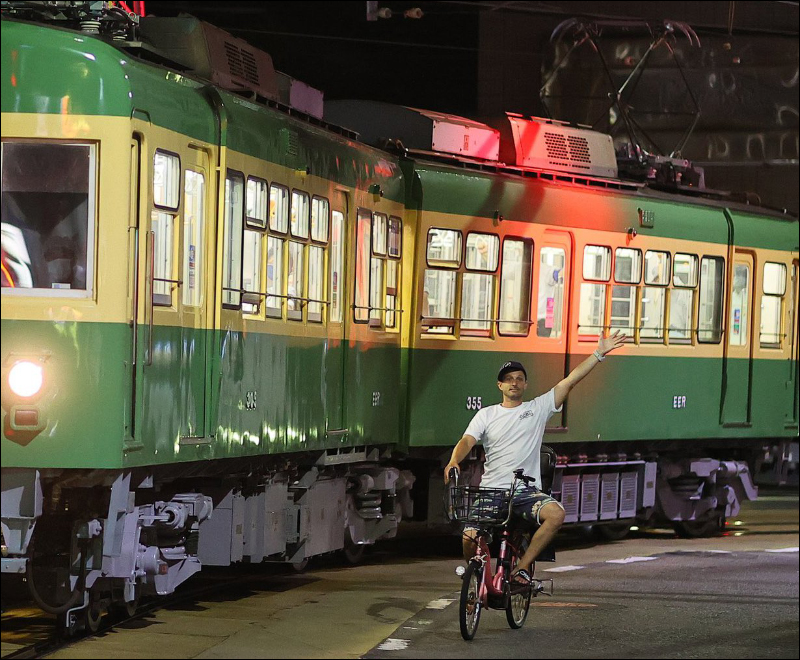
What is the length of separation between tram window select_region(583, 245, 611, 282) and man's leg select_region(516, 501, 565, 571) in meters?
6.79

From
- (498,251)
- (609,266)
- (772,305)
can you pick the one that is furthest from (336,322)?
(772,305)

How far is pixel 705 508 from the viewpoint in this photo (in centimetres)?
1980

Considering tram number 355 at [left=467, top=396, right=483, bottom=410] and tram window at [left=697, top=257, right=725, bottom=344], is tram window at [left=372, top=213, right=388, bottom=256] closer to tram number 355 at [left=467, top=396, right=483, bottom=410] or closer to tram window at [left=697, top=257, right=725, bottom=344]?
tram number 355 at [left=467, top=396, right=483, bottom=410]

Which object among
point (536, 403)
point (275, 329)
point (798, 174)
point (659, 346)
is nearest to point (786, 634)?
point (536, 403)

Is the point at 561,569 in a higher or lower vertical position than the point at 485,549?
lower

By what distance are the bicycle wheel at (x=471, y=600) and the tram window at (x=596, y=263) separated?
7.16 metres

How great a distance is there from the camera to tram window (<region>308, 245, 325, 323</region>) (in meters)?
Answer: 13.5

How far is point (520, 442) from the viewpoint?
11.2 metres

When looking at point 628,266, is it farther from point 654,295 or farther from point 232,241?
point 232,241

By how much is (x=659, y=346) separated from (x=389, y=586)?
583 cm

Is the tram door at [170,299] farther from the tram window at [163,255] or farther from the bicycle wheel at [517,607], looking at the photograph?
the bicycle wheel at [517,607]

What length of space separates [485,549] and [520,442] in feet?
2.45

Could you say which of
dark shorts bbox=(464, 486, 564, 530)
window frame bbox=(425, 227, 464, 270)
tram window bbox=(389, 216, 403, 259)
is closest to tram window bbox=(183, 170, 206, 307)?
dark shorts bbox=(464, 486, 564, 530)

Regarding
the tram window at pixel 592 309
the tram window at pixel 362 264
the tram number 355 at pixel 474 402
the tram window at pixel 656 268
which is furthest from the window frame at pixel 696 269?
the tram window at pixel 362 264
